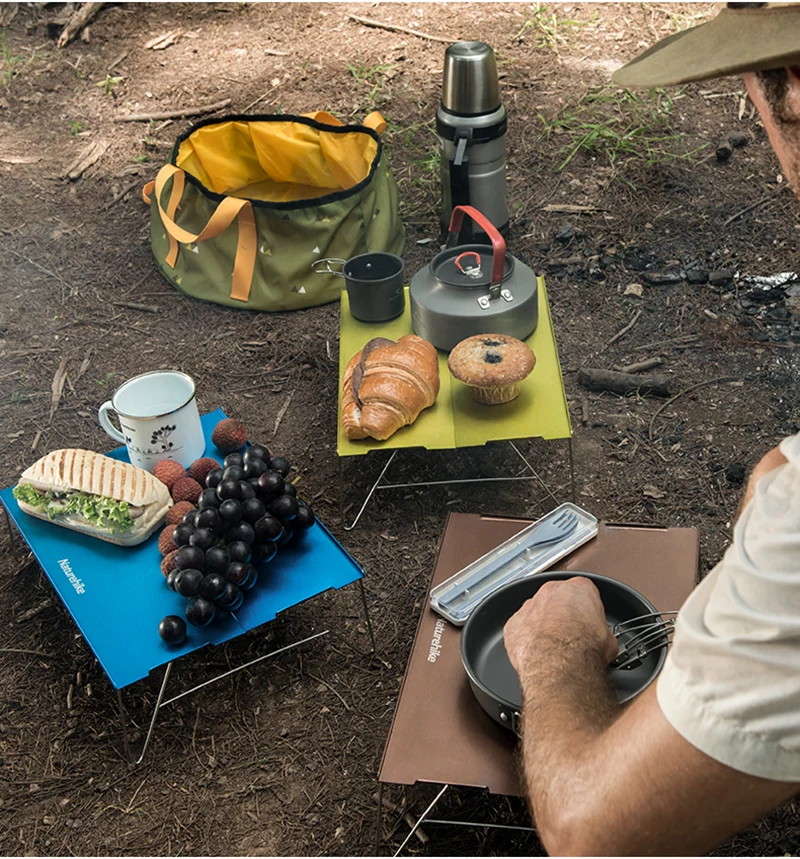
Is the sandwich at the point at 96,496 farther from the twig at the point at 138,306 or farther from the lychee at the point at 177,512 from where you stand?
the twig at the point at 138,306

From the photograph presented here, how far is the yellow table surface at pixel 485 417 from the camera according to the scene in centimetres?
309

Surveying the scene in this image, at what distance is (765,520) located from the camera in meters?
1.23

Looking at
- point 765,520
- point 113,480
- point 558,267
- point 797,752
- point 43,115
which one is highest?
point 765,520

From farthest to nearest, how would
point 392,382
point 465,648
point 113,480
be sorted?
point 392,382 → point 113,480 → point 465,648

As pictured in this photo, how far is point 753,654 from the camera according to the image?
1.20 metres

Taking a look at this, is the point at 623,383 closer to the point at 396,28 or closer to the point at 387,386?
the point at 387,386

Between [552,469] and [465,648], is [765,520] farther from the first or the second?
[552,469]

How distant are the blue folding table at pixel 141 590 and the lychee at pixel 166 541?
6 cm

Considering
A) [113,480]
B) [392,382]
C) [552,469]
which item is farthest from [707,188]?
[113,480]

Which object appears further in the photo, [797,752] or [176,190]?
[176,190]

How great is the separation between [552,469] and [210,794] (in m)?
1.80

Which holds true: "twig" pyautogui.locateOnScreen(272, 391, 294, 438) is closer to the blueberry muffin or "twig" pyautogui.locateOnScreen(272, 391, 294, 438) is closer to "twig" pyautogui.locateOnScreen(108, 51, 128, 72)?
the blueberry muffin

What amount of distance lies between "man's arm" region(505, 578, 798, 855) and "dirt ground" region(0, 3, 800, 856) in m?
0.88

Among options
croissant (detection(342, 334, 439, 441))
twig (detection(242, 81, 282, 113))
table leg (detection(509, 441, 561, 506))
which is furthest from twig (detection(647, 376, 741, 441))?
twig (detection(242, 81, 282, 113))
